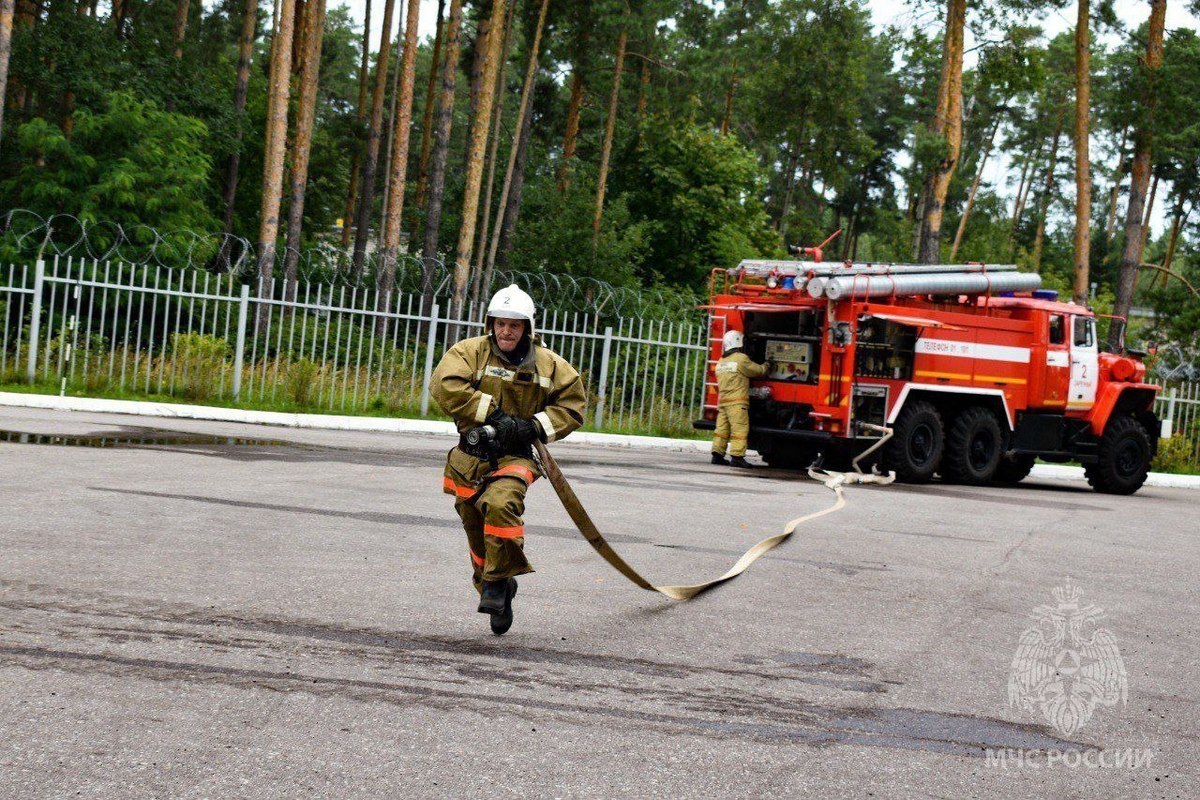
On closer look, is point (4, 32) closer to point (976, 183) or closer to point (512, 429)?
point (512, 429)

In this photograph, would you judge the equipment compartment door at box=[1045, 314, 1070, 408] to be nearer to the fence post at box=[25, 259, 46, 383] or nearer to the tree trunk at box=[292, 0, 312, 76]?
the fence post at box=[25, 259, 46, 383]

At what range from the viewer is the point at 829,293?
17.2 m

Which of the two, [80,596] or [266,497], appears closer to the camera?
[80,596]

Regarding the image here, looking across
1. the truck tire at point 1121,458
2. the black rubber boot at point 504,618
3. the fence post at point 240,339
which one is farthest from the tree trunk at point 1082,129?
the black rubber boot at point 504,618

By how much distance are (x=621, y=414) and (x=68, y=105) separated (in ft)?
75.3

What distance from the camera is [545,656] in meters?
6.11

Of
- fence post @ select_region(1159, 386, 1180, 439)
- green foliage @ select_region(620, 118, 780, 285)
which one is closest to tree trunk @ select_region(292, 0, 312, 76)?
green foliage @ select_region(620, 118, 780, 285)

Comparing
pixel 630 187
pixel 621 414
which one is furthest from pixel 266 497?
pixel 630 187

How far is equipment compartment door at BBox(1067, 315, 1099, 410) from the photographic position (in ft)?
65.3

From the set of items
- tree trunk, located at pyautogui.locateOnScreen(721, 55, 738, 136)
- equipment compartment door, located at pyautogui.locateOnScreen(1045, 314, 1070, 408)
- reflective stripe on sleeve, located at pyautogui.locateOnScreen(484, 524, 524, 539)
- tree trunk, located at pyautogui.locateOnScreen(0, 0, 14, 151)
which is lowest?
reflective stripe on sleeve, located at pyautogui.locateOnScreen(484, 524, 524, 539)

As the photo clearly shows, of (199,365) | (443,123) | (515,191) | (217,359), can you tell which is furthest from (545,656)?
(515,191)

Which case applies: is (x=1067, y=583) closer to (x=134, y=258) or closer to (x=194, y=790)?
(x=194, y=790)

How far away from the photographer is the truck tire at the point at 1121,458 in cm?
2038

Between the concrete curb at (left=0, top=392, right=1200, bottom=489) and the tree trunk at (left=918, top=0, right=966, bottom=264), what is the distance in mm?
5580
